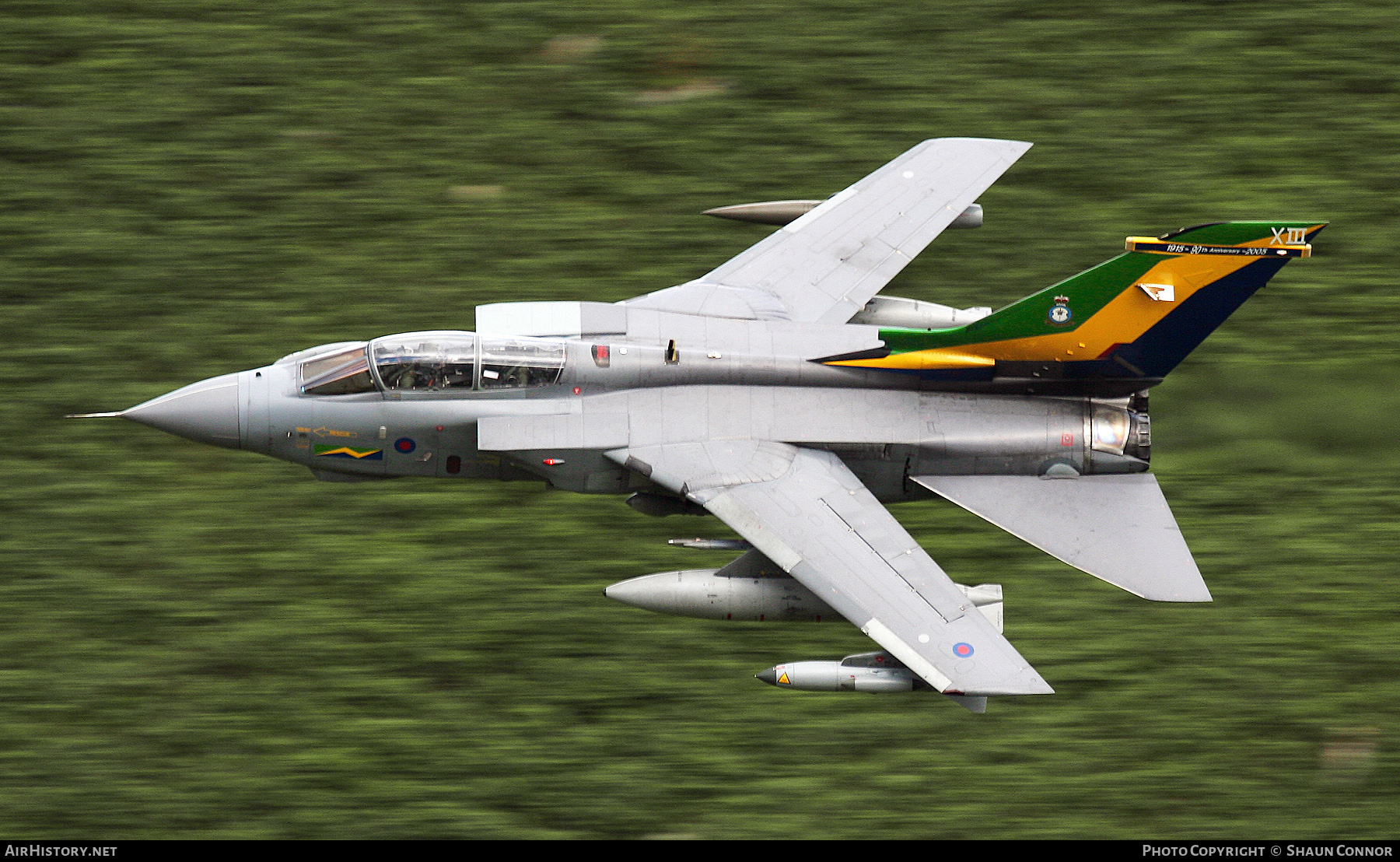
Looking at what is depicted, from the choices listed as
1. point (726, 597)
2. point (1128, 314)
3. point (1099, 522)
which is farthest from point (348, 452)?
point (1128, 314)

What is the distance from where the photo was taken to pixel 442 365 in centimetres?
1981

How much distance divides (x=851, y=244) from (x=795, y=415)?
296 cm

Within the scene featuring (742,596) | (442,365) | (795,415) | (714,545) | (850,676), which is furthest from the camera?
(714,545)

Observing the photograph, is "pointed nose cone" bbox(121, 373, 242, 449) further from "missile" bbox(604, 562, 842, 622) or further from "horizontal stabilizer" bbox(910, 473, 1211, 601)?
"horizontal stabilizer" bbox(910, 473, 1211, 601)

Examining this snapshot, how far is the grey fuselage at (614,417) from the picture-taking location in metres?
19.9

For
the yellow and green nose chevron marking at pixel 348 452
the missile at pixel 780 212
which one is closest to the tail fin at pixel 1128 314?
the missile at pixel 780 212

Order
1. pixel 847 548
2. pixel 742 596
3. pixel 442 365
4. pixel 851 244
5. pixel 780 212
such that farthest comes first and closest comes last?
pixel 780 212, pixel 851 244, pixel 442 365, pixel 742 596, pixel 847 548

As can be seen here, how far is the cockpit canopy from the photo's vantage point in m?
19.8

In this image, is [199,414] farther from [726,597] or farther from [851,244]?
[851,244]

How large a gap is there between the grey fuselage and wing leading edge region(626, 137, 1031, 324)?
46.7 inches

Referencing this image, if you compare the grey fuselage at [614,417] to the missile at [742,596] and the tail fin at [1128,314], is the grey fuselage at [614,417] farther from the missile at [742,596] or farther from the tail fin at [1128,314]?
the missile at [742,596]

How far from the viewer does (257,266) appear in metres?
24.0

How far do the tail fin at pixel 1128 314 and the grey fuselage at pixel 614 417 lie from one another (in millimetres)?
523

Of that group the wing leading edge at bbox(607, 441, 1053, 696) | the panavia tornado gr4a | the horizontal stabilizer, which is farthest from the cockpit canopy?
the horizontal stabilizer
